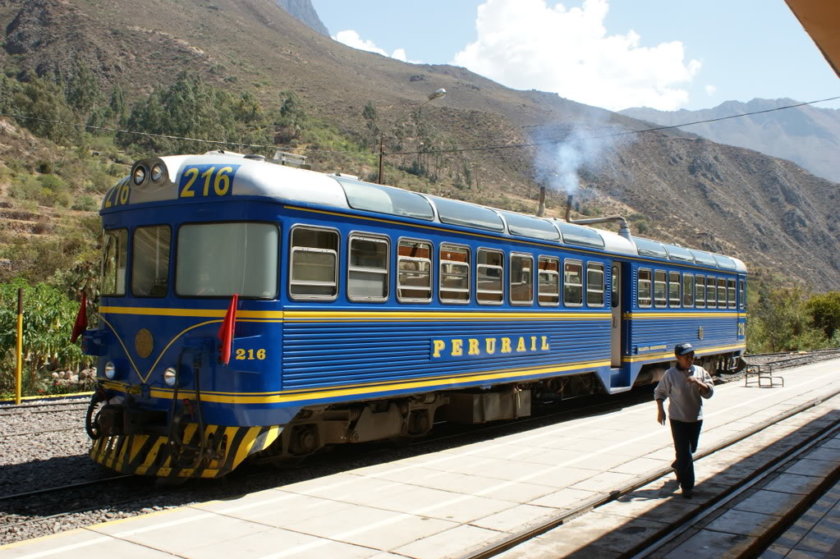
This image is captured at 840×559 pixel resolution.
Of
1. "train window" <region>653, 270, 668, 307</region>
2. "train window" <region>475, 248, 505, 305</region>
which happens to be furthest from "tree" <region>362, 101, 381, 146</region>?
"train window" <region>475, 248, 505, 305</region>

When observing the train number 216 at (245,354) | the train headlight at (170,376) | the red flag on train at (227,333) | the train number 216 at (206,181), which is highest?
the train number 216 at (206,181)

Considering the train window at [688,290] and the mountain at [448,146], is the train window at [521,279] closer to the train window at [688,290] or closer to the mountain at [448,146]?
the train window at [688,290]

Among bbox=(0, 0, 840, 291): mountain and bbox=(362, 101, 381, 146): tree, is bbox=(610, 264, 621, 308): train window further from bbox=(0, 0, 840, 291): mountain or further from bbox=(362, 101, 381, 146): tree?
bbox=(362, 101, 381, 146): tree

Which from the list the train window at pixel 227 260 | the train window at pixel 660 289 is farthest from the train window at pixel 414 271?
the train window at pixel 660 289

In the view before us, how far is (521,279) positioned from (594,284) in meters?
2.85

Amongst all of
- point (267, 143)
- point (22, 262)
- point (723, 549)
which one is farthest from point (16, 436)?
point (267, 143)

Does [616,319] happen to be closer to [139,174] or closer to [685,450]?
[685,450]

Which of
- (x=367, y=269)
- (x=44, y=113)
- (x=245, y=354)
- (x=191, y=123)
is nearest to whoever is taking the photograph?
(x=245, y=354)

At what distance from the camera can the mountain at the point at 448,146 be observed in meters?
79.5

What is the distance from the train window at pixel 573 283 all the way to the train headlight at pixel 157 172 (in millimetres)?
7232

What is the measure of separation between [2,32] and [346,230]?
328 ft

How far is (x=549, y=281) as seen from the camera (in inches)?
517

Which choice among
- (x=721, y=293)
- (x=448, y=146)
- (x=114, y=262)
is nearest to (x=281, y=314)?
(x=114, y=262)

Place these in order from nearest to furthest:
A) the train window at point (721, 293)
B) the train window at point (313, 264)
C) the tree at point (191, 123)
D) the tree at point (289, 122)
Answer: the train window at point (313, 264)
the train window at point (721, 293)
the tree at point (191, 123)
the tree at point (289, 122)
